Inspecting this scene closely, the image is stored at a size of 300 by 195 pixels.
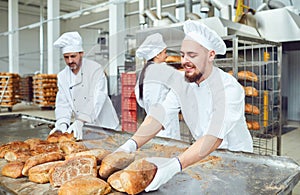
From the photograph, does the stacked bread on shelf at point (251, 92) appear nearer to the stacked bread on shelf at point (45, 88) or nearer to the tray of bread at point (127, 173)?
the tray of bread at point (127, 173)

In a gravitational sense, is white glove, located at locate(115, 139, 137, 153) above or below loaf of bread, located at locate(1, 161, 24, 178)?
above

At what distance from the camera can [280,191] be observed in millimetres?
784

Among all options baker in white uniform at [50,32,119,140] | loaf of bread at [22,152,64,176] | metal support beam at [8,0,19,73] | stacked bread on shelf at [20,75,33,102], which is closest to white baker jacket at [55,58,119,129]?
baker in white uniform at [50,32,119,140]

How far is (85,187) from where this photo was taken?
30.6 inches

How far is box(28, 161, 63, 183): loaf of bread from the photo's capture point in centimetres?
88

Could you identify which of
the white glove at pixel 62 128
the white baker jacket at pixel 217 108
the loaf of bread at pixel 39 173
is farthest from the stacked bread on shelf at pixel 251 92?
the loaf of bread at pixel 39 173

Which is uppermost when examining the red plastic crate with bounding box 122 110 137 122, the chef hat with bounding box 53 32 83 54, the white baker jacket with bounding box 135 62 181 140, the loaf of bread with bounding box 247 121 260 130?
the chef hat with bounding box 53 32 83 54

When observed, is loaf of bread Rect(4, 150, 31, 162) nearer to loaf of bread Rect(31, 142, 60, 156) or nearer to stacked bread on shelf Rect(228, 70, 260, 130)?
loaf of bread Rect(31, 142, 60, 156)

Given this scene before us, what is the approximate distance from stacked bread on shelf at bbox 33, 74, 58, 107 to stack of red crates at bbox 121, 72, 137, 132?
225 inches

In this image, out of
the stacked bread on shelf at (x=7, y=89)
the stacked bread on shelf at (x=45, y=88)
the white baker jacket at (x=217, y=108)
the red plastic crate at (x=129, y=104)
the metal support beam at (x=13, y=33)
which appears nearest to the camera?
the white baker jacket at (x=217, y=108)

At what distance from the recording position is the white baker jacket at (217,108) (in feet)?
3.24

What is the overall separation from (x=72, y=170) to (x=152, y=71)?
0.43 metres

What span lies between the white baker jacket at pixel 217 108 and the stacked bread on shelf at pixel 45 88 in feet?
19.3

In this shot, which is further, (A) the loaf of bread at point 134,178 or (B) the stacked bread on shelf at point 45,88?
(B) the stacked bread on shelf at point 45,88
